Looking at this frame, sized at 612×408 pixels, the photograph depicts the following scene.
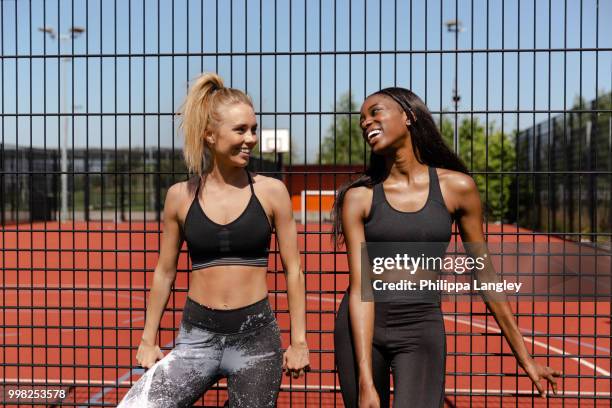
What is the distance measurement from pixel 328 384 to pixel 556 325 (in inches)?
187

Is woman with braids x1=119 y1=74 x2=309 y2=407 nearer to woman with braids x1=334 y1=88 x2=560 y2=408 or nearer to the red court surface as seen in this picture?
woman with braids x1=334 y1=88 x2=560 y2=408

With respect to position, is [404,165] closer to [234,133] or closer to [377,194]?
[377,194]

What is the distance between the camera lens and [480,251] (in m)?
2.59

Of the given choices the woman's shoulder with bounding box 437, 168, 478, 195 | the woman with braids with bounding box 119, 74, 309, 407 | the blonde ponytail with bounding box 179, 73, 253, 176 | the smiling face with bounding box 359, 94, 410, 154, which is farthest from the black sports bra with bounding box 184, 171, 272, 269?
the woman's shoulder with bounding box 437, 168, 478, 195

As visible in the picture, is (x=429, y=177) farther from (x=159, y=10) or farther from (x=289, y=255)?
(x=159, y=10)

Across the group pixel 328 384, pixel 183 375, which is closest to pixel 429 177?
pixel 183 375

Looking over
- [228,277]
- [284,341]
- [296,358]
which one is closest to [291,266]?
[228,277]

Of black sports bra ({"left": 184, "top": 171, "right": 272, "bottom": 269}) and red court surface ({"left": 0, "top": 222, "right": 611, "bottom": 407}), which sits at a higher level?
black sports bra ({"left": 184, "top": 171, "right": 272, "bottom": 269})

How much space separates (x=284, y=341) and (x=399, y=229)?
4815 millimetres

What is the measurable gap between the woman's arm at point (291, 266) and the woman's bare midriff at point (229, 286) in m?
0.15

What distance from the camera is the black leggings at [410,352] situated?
7.91 feet

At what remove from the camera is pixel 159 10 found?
13.1ft

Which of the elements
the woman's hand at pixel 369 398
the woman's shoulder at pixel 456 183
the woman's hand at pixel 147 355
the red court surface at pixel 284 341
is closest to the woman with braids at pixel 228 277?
the woman's hand at pixel 147 355

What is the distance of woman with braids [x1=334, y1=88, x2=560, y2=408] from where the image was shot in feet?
7.97
